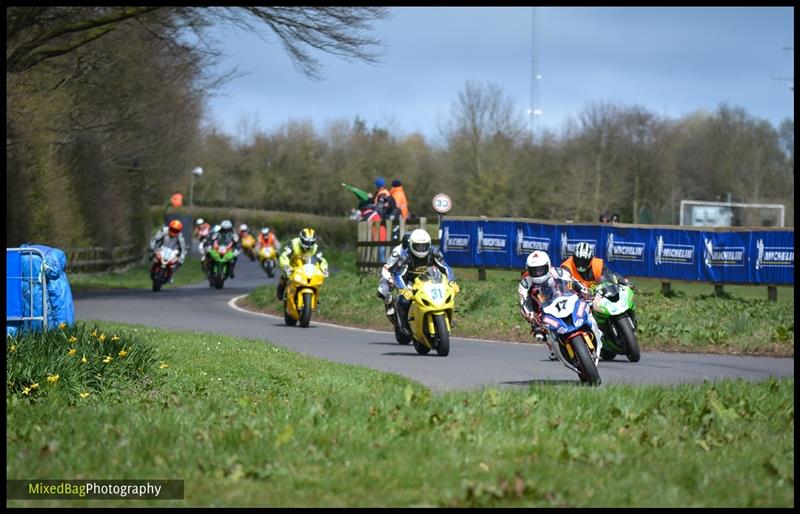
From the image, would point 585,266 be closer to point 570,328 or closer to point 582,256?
point 582,256

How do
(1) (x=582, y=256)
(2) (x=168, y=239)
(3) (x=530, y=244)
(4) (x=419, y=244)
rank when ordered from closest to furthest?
(1) (x=582, y=256) < (4) (x=419, y=244) < (3) (x=530, y=244) < (2) (x=168, y=239)

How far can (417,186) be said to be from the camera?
83.6 m

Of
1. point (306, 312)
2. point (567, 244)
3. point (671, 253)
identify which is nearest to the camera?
point (306, 312)

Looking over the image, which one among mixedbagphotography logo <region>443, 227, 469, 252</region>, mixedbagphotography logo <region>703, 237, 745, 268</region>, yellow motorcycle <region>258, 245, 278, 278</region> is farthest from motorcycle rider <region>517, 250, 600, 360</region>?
yellow motorcycle <region>258, 245, 278, 278</region>

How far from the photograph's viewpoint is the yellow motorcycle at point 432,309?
17016 millimetres

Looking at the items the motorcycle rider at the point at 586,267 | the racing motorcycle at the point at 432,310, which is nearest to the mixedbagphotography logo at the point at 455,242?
the racing motorcycle at the point at 432,310

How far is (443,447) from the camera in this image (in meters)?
8.13

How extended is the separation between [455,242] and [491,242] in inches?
40.5

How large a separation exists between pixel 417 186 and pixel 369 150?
30.7ft

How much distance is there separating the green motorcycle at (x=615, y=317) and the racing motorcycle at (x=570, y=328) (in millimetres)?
2304

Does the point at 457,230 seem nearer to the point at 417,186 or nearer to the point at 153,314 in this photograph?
the point at 153,314

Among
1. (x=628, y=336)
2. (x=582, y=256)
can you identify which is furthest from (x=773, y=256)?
(x=582, y=256)

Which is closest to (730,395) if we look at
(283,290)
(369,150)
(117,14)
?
(283,290)

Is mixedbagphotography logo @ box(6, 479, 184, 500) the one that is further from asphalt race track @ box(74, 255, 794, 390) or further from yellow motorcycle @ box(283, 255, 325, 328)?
yellow motorcycle @ box(283, 255, 325, 328)
